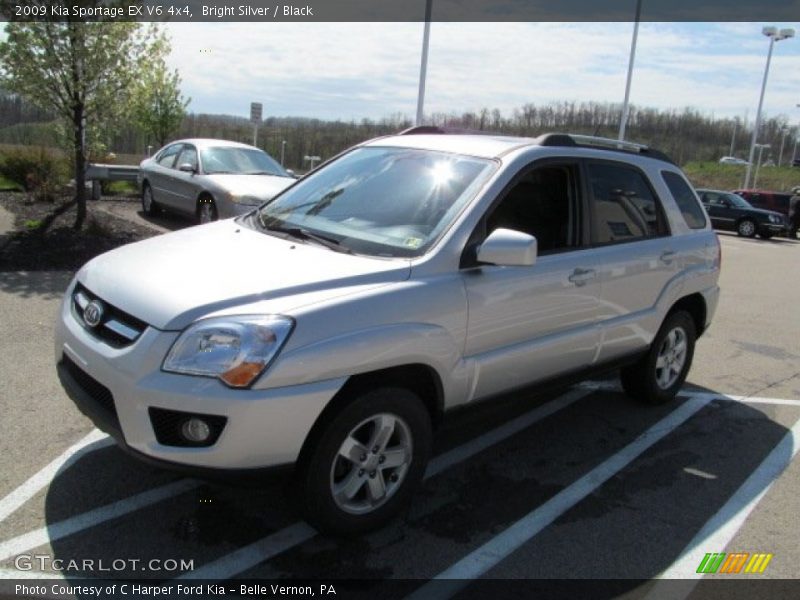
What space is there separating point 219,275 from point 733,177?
80515mm

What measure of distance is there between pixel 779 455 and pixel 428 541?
2788mm

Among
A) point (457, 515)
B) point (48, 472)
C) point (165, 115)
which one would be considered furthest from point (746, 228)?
point (48, 472)

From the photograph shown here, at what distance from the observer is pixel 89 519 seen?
320 cm

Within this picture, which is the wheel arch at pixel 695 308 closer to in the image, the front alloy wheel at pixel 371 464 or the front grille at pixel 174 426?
the front alloy wheel at pixel 371 464

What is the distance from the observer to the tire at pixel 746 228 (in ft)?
84.0

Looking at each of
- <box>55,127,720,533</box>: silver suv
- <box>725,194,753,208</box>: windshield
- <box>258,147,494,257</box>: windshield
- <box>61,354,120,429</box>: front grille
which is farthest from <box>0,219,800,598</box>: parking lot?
<box>725,194,753,208</box>: windshield

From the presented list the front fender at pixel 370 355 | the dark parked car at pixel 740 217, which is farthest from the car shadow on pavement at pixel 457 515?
the dark parked car at pixel 740 217

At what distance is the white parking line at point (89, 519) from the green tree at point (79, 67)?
7.57 m

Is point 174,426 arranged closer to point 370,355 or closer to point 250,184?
point 370,355

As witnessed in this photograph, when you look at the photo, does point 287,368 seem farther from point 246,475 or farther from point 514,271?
point 514,271

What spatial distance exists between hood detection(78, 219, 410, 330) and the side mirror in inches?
16.1

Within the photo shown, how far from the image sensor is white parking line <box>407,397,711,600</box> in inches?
117

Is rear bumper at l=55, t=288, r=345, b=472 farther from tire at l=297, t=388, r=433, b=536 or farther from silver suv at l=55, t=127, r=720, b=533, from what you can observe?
tire at l=297, t=388, r=433, b=536

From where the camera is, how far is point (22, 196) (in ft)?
43.7
